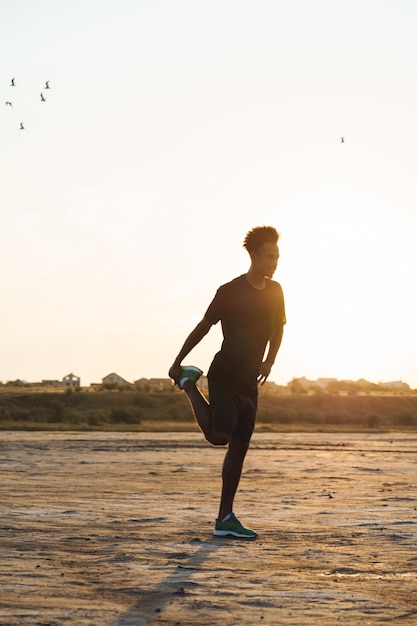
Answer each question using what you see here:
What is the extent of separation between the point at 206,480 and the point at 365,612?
9.87m

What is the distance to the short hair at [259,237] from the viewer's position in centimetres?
916

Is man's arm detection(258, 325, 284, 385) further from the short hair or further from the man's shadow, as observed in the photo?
the man's shadow

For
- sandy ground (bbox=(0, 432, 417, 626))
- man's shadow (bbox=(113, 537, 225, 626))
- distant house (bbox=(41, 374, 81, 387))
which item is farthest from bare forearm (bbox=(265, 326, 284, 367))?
distant house (bbox=(41, 374, 81, 387))

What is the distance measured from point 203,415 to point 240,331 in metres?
0.73

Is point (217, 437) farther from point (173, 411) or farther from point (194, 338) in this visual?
point (173, 411)

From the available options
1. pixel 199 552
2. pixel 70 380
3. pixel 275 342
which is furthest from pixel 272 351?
pixel 70 380

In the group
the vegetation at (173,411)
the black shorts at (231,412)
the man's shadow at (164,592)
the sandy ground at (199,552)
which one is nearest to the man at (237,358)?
the black shorts at (231,412)

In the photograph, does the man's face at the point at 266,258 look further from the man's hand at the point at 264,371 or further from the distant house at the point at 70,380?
the distant house at the point at 70,380

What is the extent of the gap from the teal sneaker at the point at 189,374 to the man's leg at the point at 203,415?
0.13 ft

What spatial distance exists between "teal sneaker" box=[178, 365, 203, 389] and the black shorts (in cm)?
25

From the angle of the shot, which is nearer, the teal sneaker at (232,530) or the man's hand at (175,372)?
the teal sneaker at (232,530)

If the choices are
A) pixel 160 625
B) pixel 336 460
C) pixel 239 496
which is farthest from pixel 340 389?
pixel 160 625

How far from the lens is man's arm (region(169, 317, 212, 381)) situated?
30.1 feet

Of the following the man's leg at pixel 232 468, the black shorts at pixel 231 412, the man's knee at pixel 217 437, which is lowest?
the man's leg at pixel 232 468
